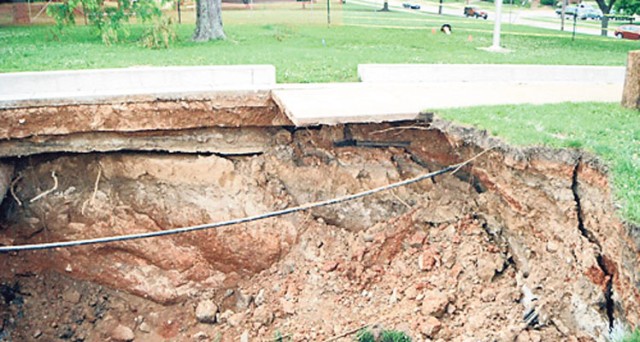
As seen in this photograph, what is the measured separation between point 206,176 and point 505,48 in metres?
9.47

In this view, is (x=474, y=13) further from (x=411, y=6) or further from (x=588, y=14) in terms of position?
(x=588, y=14)

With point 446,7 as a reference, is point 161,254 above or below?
below

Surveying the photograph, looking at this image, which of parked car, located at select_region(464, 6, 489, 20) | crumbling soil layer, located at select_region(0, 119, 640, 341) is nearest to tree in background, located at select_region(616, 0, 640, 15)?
parked car, located at select_region(464, 6, 489, 20)

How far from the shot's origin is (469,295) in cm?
679

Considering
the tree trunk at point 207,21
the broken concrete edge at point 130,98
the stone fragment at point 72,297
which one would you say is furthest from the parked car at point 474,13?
the stone fragment at point 72,297

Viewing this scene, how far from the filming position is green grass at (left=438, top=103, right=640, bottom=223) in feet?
17.5

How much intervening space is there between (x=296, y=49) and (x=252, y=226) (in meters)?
5.96

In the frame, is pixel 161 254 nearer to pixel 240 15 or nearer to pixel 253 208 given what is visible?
pixel 253 208

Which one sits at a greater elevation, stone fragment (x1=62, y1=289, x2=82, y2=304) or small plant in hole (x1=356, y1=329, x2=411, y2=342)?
small plant in hole (x1=356, y1=329, x2=411, y2=342)

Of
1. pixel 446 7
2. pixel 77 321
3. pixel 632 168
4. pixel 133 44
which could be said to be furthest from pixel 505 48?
pixel 446 7

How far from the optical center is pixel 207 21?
1394cm

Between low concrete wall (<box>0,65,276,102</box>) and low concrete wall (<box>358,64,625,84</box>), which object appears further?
low concrete wall (<box>358,64,625,84</box>)

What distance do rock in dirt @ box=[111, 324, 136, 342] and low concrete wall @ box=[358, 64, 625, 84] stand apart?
5.18 metres

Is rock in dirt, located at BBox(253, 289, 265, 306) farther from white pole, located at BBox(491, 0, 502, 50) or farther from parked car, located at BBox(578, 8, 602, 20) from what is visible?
parked car, located at BBox(578, 8, 602, 20)
